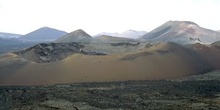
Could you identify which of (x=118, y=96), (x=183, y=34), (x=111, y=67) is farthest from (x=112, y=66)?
(x=183, y=34)

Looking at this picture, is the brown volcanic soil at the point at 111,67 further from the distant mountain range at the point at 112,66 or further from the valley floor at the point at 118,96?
the valley floor at the point at 118,96

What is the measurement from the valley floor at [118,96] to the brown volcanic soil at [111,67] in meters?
5.47

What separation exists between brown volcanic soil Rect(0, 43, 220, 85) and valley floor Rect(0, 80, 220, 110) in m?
5.47

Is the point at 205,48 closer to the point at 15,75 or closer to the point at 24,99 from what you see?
the point at 15,75

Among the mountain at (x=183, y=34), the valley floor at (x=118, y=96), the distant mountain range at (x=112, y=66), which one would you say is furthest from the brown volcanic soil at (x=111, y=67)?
the mountain at (x=183, y=34)

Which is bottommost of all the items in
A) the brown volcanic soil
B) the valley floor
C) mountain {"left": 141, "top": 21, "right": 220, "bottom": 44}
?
the valley floor

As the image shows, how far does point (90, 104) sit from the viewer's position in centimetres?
2259

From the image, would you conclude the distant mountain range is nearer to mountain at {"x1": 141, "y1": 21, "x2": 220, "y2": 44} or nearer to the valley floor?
Result: the valley floor

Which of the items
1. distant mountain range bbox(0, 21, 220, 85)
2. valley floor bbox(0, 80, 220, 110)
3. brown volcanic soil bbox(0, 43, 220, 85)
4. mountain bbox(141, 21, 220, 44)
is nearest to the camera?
valley floor bbox(0, 80, 220, 110)

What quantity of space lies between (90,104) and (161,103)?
A: 455 centimetres

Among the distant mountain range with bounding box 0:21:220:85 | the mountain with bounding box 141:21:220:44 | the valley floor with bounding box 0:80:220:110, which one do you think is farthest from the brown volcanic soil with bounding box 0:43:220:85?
the mountain with bounding box 141:21:220:44

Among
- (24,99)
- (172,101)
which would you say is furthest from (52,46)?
(172,101)

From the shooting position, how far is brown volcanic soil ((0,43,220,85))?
3600 cm

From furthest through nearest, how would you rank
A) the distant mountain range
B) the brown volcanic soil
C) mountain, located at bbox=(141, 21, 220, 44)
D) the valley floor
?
mountain, located at bbox=(141, 21, 220, 44) → the distant mountain range → the brown volcanic soil → the valley floor
